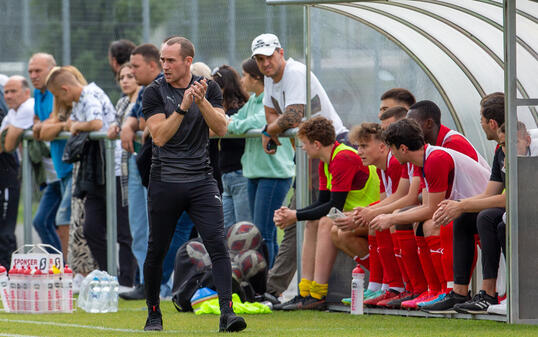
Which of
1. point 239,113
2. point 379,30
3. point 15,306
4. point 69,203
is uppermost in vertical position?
point 379,30

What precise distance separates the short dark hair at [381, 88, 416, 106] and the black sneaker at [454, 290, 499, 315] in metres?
2.12

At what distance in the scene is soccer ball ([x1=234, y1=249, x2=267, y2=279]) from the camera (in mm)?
10359

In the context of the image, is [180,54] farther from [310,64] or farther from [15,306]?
[15,306]

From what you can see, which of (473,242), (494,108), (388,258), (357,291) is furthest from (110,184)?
(494,108)

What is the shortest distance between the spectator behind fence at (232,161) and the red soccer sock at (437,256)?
252cm

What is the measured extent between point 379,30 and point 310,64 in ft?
2.28

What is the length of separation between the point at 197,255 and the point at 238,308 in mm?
718

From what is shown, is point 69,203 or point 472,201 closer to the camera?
point 472,201

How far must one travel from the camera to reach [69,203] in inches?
495

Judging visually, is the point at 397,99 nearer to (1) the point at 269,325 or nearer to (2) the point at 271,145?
(2) the point at 271,145

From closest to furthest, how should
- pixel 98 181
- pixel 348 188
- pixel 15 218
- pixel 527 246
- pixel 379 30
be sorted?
pixel 527 246
pixel 348 188
pixel 379 30
pixel 98 181
pixel 15 218

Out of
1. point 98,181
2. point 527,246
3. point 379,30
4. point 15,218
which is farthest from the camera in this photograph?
point 15,218

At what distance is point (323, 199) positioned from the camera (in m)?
10.2

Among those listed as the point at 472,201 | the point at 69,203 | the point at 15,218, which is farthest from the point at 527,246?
the point at 15,218
